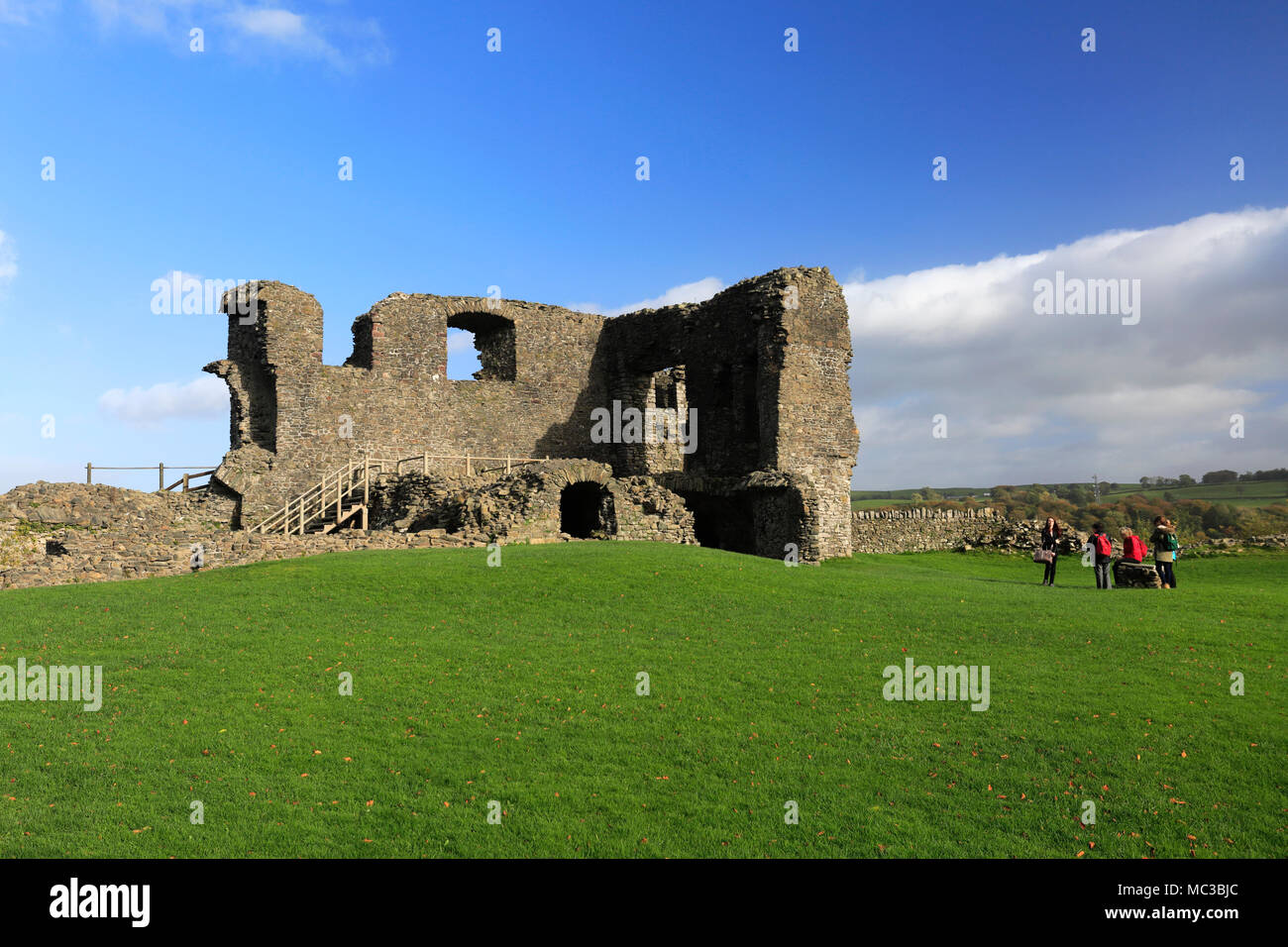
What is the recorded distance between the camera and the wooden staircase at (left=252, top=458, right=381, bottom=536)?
2912 centimetres

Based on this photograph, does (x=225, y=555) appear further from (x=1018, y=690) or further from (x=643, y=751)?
(x=1018, y=690)

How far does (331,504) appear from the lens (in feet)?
99.3

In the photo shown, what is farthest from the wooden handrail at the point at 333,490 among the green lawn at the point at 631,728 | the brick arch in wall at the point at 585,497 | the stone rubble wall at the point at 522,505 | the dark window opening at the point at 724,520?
the green lawn at the point at 631,728

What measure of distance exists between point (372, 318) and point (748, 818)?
2937cm

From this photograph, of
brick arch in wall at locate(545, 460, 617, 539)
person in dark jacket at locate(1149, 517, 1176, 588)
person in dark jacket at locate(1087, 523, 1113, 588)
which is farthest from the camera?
brick arch in wall at locate(545, 460, 617, 539)

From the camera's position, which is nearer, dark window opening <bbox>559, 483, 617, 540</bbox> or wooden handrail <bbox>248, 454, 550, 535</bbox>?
dark window opening <bbox>559, 483, 617, 540</bbox>

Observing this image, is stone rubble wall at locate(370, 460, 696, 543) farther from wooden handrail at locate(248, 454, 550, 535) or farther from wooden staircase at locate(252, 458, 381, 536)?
wooden handrail at locate(248, 454, 550, 535)

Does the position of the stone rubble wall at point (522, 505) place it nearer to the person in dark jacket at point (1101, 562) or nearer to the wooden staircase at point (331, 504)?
the wooden staircase at point (331, 504)

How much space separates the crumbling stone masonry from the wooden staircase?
896 millimetres

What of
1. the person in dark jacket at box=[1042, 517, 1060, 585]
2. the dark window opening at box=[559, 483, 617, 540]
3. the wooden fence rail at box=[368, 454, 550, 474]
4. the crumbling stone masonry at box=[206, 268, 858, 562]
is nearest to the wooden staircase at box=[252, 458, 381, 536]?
the wooden fence rail at box=[368, 454, 550, 474]

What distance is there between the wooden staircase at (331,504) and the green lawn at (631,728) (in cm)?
1230

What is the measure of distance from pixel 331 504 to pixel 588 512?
9.07 meters

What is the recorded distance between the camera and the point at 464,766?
28.6 feet

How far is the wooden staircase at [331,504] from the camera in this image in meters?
29.1
